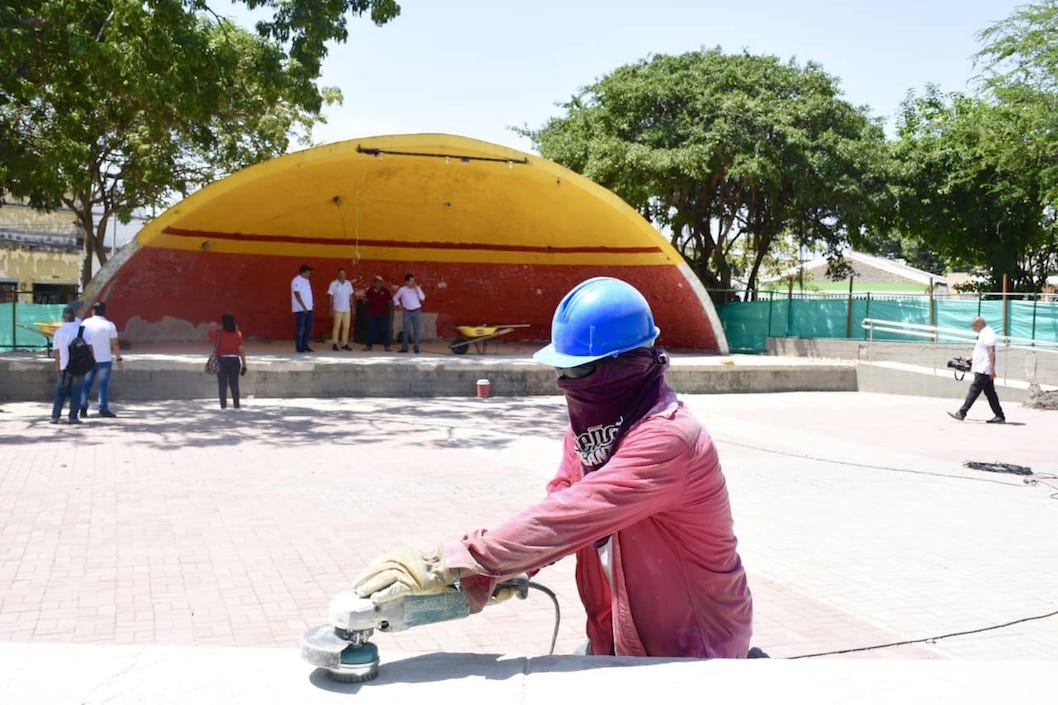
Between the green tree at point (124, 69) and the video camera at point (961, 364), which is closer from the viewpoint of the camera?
the green tree at point (124, 69)

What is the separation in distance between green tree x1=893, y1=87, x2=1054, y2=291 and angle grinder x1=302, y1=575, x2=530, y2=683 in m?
23.6

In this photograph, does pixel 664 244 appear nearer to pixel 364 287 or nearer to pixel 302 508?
pixel 364 287

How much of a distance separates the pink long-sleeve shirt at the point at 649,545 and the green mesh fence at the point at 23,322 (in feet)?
60.6

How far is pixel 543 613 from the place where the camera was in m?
5.58

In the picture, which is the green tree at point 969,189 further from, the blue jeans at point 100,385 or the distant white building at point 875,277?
the blue jeans at point 100,385

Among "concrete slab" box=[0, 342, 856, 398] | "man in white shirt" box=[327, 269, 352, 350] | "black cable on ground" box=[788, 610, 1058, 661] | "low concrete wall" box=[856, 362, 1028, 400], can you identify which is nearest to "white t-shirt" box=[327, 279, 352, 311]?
"man in white shirt" box=[327, 269, 352, 350]

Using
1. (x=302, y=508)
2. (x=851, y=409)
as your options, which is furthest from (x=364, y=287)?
(x=302, y=508)

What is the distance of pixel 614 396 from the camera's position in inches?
106

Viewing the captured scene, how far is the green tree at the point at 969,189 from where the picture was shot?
2441cm

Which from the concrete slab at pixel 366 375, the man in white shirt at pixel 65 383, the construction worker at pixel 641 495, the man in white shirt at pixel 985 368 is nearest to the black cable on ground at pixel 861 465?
the man in white shirt at pixel 985 368

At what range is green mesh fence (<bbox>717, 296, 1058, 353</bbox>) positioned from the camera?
18500 millimetres

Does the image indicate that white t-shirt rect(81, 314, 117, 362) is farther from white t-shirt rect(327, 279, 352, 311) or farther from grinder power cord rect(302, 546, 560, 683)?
grinder power cord rect(302, 546, 560, 683)

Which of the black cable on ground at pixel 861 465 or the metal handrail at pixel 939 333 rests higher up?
the metal handrail at pixel 939 333

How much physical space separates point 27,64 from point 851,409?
14.3m
